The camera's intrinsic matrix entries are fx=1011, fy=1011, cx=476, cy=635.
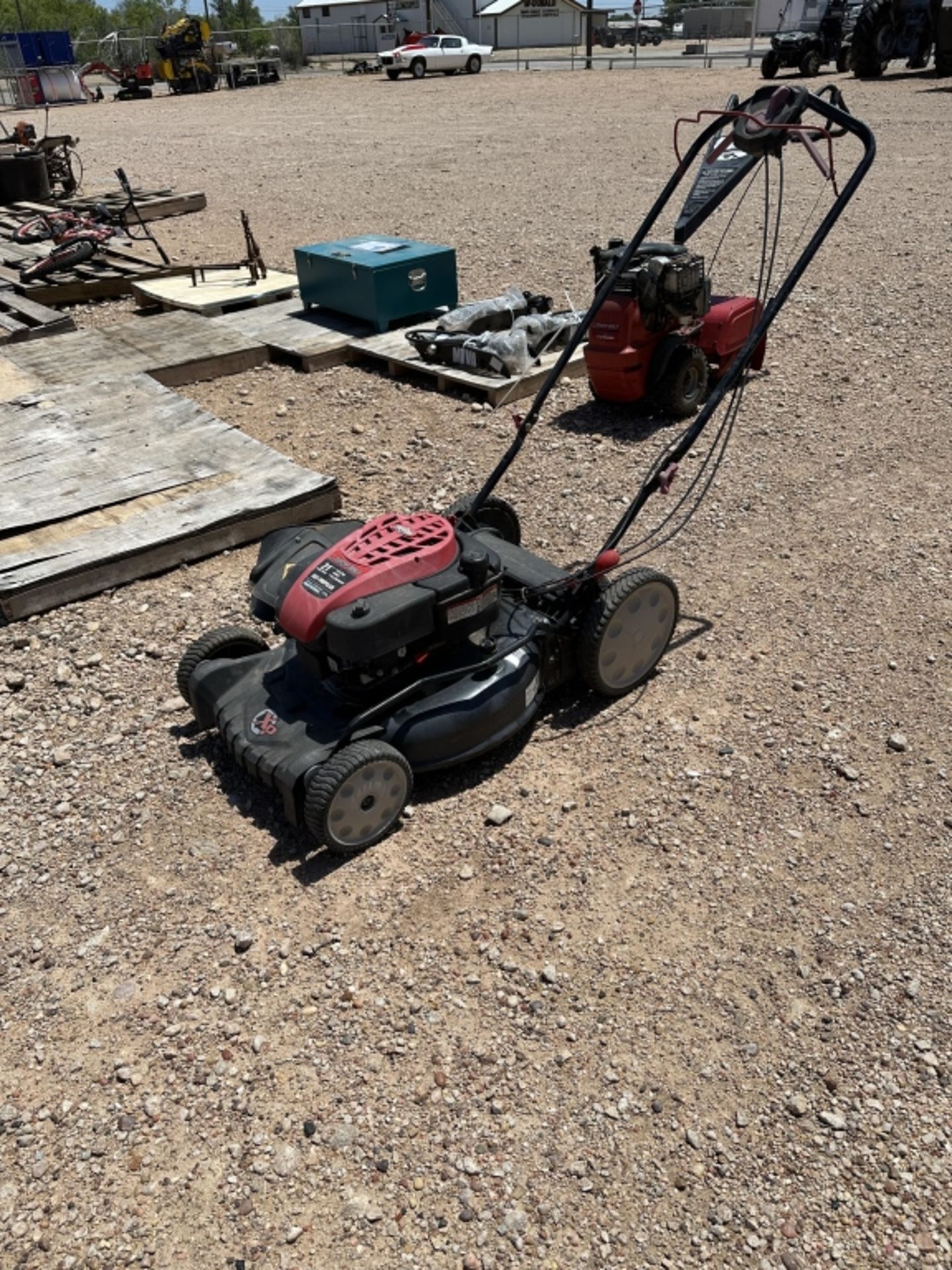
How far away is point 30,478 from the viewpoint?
5246 millimetres

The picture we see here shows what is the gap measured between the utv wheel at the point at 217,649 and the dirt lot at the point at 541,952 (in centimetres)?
30

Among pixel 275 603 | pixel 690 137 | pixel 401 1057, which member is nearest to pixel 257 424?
pixel 275 603

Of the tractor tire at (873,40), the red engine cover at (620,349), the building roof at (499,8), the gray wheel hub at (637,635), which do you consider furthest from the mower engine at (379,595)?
the building roof at (499,8)

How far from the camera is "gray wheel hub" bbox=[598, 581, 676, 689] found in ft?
12.2

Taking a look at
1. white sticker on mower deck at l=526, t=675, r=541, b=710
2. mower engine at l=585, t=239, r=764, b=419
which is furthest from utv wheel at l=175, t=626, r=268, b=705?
mower engine at l=585, t=239, r=764, b=419

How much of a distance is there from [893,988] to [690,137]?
56.3ft

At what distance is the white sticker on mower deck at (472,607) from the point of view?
3.21 metres

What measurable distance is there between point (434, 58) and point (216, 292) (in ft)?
98.7

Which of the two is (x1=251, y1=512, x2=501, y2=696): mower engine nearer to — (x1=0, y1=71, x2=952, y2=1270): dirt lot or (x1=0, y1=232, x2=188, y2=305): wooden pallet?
(x1=0, y1=71, x2=952, y2=1270): dirt lot

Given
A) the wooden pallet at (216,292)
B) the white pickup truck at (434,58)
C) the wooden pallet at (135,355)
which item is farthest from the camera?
the white pickup truck at (434,58)

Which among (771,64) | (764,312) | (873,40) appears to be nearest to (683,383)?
(764,312)

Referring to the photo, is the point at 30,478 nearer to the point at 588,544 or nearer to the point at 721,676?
the point at 588,544

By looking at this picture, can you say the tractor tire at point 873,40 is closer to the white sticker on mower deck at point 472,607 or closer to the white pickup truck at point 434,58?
the white pickup truck at point 434,58

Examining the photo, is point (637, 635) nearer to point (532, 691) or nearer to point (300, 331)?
point (532, 691)
